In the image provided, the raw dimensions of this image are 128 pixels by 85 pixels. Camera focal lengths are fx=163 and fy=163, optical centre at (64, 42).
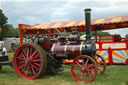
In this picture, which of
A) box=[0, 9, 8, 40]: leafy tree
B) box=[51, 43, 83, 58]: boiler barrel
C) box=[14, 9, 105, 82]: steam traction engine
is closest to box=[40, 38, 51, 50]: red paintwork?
box=[14, 9, 105, 82]: steam traction engine

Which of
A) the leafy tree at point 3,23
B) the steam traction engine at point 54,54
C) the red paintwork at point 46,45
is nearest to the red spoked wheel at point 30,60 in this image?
the steam traction engine at point 54,54

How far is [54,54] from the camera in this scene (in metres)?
5.21

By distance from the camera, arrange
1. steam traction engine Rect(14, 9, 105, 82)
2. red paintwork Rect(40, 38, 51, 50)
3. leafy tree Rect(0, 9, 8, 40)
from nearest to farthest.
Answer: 1. steam traction engine Rect(14, 9, 105, 82)
2. red paintwork Rect(40, 38, 51, 50)
3. leafy tree Rect(0, 9, 8, 40)

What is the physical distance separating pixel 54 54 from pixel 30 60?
0.78m

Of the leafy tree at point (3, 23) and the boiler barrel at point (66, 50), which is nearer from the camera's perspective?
the boiler barrel at point (66, 50)

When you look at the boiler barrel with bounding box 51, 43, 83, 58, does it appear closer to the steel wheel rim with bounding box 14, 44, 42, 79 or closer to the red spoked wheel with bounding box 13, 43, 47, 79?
the red spoked wheel with bounding box 13, 43, 47, 79

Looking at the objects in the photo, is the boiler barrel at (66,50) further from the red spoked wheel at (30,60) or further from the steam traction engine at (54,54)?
the red spoked wheel at (30,60)

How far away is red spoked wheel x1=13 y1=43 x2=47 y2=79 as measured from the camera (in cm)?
492

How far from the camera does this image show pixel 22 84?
437cm

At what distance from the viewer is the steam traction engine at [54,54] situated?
462 cm

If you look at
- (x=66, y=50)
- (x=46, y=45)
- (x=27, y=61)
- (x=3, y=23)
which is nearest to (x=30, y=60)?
(x=27, y=61)

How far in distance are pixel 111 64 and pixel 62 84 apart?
4.48 meters

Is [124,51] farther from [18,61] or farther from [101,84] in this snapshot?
[18,61]

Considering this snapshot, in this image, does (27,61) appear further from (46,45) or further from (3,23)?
(3,23)
